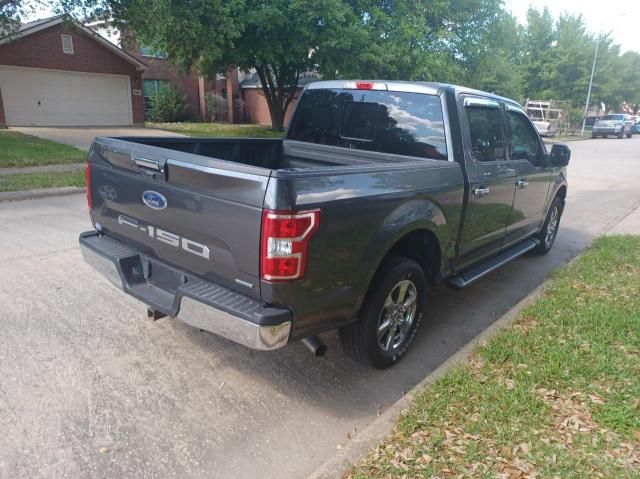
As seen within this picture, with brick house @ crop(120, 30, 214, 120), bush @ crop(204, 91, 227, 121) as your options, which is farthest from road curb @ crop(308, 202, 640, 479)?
bush @ crop(204, 91, 227, 121)

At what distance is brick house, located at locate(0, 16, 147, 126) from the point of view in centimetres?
2064

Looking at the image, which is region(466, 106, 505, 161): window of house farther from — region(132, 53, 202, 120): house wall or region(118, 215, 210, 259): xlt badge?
region(132, 53, 202, 120): house wall

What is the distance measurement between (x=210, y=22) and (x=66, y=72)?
38.0 feet

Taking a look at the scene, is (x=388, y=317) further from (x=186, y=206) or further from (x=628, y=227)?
(x=628, y=227)

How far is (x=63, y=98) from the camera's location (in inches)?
879

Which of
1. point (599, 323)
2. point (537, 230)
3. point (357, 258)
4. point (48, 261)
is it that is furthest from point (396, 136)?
point (48, 261)

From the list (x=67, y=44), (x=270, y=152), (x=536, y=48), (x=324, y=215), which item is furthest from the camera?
(x=536, y=48)

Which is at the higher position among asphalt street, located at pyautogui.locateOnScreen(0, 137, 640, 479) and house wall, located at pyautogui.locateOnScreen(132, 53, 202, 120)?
house wall, located at pyautogui.locateOnScreen(132, 53, 202, 120)

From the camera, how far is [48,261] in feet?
16.6

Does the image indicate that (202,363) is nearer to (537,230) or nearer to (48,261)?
(48,261)

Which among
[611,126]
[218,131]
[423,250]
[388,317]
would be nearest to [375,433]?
[388,317]

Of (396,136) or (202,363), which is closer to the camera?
(202,363)

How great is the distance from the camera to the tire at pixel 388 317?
10.4 ft

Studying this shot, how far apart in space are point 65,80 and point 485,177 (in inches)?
919
